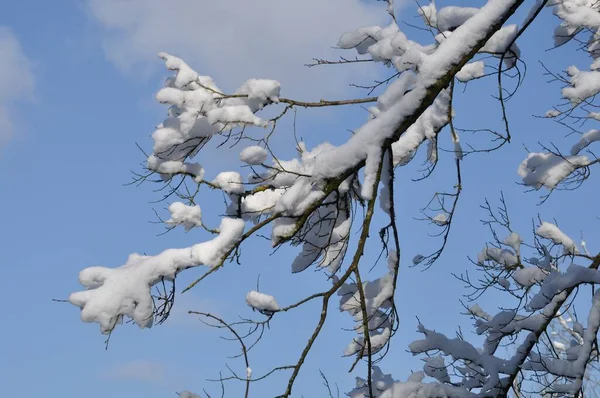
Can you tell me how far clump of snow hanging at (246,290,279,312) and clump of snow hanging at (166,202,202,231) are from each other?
80 centimetres

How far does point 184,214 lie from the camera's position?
4898 millimetres

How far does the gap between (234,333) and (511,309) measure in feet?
9.88

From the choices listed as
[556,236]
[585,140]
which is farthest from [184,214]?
[585,140]

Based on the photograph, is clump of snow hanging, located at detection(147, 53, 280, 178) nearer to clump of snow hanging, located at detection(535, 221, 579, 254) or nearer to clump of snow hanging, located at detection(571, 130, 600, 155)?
clump of snow hanging, located at detection(535, 221, 579, 254)

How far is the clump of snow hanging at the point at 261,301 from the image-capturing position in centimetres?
430

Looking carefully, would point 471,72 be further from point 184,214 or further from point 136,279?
point 136,279

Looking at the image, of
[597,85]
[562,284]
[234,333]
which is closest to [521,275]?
[562,284]

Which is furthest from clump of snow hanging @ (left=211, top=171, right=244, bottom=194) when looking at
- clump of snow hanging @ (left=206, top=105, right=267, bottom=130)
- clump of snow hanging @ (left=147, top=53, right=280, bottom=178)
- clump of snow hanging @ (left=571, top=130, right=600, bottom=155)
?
clump of snow hanging @ (left=571, top=130, right=600, bottom=155)

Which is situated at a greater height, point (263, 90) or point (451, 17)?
point (451, 17)

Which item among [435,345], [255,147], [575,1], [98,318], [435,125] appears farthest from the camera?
[575,1]

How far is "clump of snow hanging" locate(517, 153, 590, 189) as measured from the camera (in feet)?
24.7

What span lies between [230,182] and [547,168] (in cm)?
415

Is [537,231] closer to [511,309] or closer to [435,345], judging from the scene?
[511,309]

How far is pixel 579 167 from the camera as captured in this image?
7.53 meters
